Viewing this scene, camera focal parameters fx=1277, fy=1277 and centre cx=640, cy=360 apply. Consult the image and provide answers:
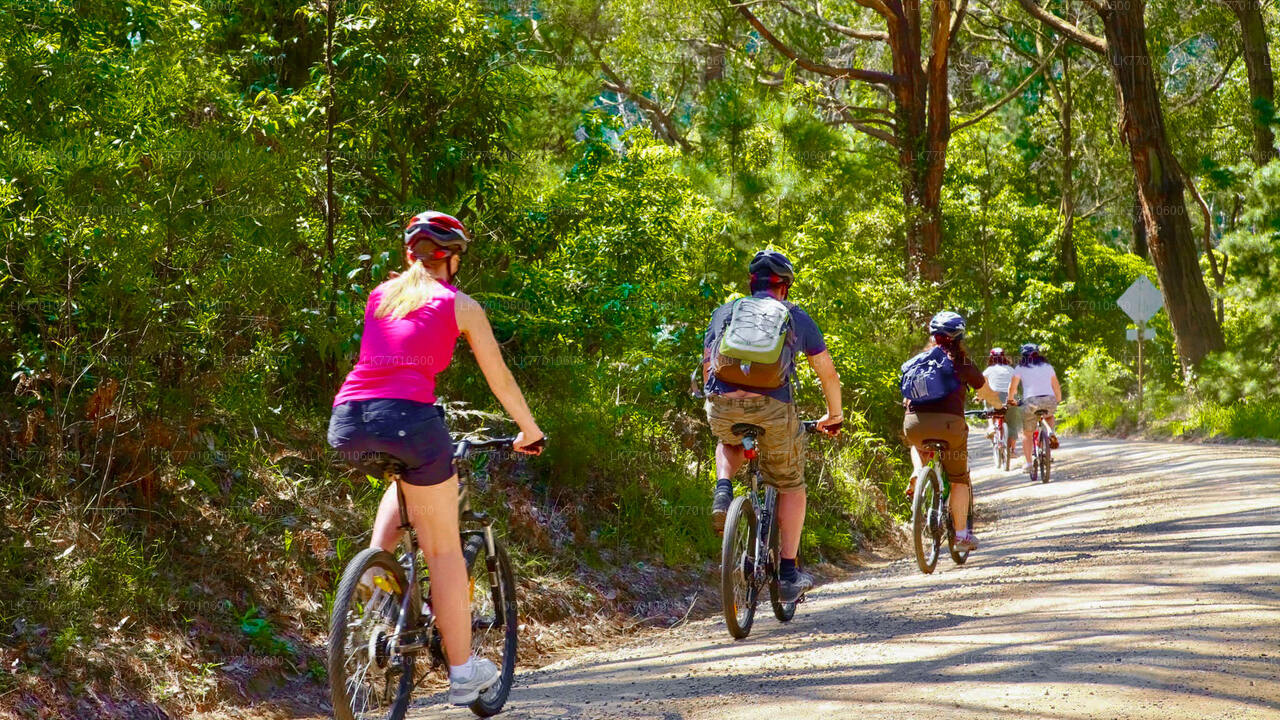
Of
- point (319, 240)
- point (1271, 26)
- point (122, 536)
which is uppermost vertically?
point (1271, 26)

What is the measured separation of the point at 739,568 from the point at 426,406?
9.31 ft

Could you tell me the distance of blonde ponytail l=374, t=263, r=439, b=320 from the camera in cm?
467

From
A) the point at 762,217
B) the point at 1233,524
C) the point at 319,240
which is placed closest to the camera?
the point at 319,240

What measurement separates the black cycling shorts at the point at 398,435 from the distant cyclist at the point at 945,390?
525cm

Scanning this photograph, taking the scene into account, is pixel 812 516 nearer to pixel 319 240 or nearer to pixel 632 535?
pixel 632 535

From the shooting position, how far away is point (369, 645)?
461 cm

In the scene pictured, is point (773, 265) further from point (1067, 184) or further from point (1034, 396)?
point (1067, 184)

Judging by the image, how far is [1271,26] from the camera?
33.3 meters

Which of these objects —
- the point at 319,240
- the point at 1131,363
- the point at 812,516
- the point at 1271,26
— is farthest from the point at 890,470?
the point at 1131,363

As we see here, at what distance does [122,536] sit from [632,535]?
4.15 metres

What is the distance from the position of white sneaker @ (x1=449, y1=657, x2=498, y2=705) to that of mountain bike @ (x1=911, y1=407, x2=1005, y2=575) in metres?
5.11

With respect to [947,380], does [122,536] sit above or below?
below

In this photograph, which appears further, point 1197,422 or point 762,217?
point 1197,422

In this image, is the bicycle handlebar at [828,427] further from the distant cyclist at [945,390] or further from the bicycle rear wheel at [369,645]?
the bicycle rear wheel at [369,645]
